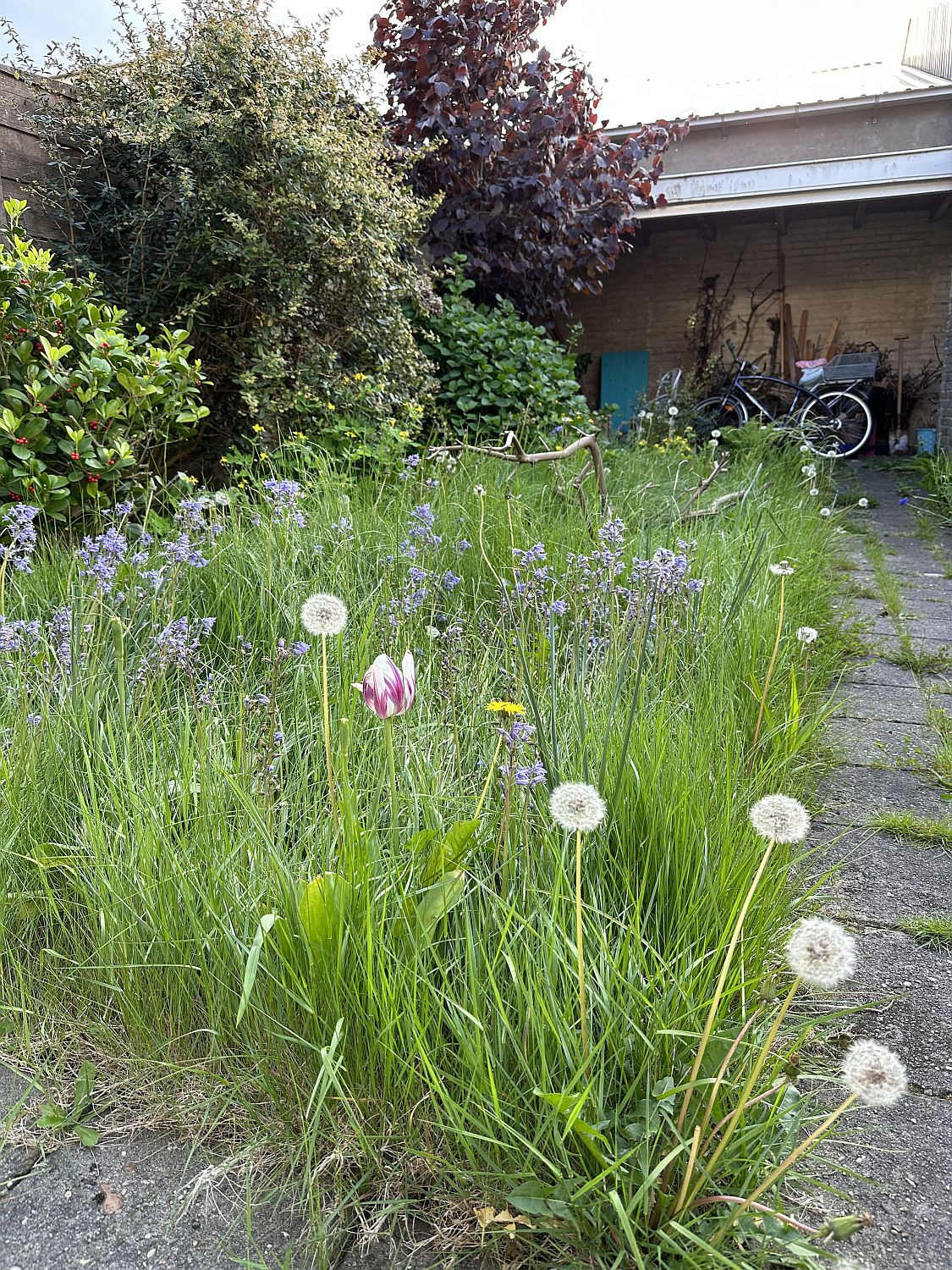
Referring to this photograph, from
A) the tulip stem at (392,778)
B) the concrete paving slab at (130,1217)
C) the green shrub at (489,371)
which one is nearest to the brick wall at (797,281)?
the green shrub at (489,371)

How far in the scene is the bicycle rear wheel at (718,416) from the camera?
943 centimetres

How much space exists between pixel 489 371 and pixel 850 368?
654 cm

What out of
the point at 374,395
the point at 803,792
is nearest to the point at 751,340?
the point at 374,395

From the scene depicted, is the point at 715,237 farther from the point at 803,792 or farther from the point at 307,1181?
the point at 307,1181

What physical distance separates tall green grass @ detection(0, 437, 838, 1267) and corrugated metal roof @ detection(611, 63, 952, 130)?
10.4m

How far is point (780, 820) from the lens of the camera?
0.86 m

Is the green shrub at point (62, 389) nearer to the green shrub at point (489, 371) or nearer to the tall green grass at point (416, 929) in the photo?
the tall green grass at point (416, 929)

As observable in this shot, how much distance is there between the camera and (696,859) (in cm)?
129

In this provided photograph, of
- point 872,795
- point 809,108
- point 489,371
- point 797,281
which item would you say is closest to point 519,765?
point 872,795

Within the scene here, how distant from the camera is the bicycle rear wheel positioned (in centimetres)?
943

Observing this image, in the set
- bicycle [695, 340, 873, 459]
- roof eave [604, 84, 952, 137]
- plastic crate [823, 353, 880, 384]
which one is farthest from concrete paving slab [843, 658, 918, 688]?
roof eave [604, 84, 952, 137]

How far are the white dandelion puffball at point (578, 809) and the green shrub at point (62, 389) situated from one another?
2661mm

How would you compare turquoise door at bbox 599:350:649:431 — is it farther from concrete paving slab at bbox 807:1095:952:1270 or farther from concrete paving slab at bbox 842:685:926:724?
concrete paving slab at bbox 807:1095:952:1270

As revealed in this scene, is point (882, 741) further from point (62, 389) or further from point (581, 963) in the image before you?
point (62, 389)
